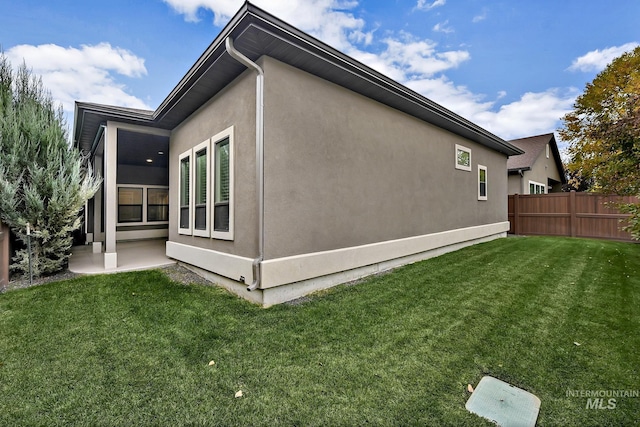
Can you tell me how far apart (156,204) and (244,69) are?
9.16 meters

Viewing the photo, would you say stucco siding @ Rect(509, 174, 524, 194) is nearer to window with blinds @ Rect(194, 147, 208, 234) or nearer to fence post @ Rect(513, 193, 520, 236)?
fence post @ Rect(513, 193, 520, 236)

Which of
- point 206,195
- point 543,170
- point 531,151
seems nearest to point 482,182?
point 531,151

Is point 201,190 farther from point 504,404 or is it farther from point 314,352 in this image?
point 504,404

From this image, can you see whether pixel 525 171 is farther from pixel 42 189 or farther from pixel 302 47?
pixel 42 189

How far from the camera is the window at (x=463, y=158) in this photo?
27.5 ft

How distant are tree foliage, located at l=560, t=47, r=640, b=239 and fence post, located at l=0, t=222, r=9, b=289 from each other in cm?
1170

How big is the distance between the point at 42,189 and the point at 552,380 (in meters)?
7.78

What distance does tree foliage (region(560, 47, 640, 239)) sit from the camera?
583cm

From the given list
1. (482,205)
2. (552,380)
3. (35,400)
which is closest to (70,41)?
(35,400)

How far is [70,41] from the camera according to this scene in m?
8.53

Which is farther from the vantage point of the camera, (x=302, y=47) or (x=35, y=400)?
(x=302, y=47)

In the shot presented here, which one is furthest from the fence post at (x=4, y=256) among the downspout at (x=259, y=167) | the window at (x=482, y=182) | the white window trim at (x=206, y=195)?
the window at (x=482, y=182)

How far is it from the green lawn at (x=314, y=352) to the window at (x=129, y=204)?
6651 mm

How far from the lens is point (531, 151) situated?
1525cm
